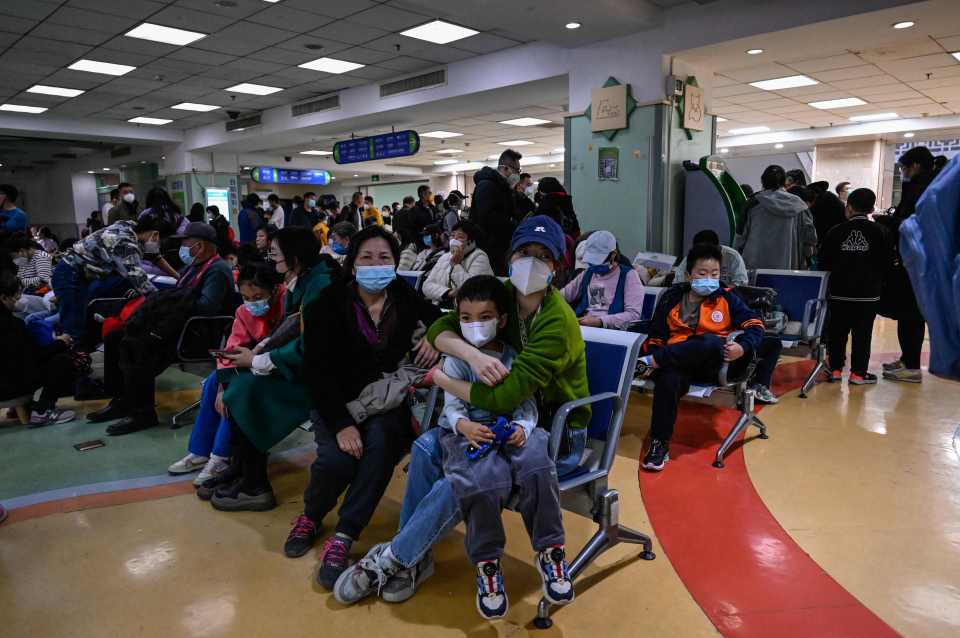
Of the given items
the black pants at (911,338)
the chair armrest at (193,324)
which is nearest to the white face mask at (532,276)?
the chair armrest at (193,324)

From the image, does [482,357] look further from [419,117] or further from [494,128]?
[494,128]

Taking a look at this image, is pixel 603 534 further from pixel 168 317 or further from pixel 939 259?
pixel 168 317

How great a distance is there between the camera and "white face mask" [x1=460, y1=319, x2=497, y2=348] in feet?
6.43

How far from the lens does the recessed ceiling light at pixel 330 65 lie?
7850mm

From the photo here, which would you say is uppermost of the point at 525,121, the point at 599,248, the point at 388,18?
the point at 388,18

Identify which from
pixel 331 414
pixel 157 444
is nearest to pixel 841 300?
pixel 331 414

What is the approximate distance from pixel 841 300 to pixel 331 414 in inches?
154

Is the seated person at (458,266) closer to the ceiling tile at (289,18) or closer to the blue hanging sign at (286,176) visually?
the ceiling tile at (289,18)

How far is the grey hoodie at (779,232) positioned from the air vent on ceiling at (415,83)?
4937mm

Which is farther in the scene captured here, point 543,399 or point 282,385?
point 282,385

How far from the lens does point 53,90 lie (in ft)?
29.9

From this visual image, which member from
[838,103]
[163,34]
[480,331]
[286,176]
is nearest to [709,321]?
[480,331]

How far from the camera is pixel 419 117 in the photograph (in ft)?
32.4

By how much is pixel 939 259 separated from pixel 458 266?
325 cm
